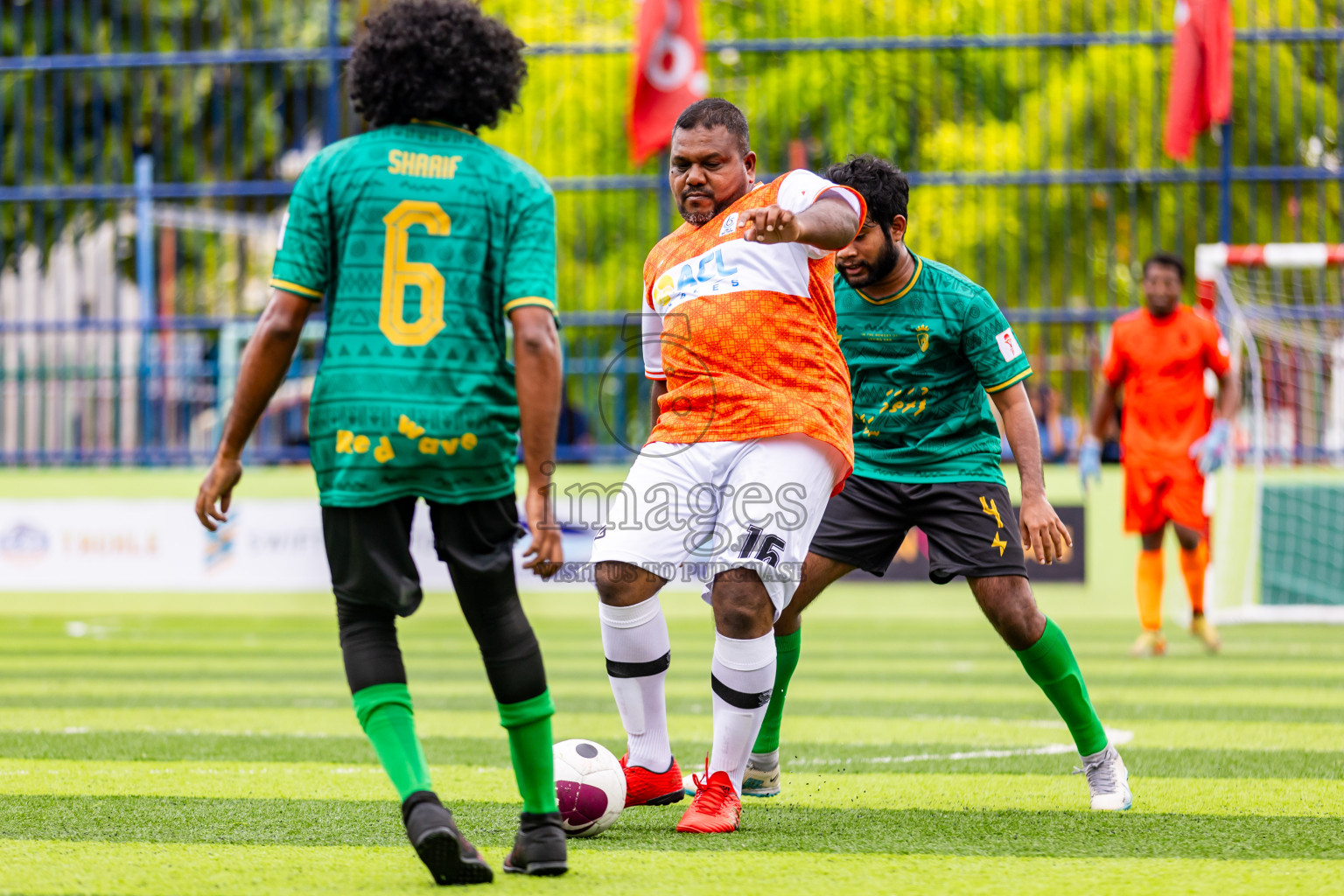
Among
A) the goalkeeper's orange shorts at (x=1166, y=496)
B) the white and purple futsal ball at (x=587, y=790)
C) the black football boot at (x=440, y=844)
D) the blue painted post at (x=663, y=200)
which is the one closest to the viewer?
the black football boot at (x=440, y=844)

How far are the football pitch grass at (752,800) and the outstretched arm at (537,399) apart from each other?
78cm

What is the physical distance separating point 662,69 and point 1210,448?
602 cm

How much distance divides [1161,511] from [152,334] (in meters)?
8.83

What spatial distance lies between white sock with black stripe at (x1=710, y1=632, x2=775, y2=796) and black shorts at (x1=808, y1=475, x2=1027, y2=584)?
775mm

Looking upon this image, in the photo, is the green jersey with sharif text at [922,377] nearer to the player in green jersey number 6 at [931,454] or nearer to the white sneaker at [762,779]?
the player in green jersey number 6 at [931,454]

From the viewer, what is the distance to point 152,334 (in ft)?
45.1

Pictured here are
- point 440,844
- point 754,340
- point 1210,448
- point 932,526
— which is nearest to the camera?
point 440,844

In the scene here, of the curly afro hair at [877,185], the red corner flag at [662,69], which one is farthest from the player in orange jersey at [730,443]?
the red corner flag at [662,69]

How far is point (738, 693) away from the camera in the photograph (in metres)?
4.25

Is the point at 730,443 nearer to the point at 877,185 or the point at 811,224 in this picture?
the point at 811,224

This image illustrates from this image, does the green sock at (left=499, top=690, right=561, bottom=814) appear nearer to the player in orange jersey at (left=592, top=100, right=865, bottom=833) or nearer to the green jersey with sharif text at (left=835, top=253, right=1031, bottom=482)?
the player in orange jersey at (left=592, top=100, right=865, bottom=833)

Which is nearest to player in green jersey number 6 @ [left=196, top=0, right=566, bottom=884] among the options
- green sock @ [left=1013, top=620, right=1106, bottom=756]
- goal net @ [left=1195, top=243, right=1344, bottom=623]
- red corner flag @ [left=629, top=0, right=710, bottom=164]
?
green sock @ [left=1013, top=620, right=1106, bottom=756]

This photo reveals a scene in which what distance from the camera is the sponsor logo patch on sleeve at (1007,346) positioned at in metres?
4.79

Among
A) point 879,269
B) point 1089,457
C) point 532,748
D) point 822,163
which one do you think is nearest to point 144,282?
point 822,163
